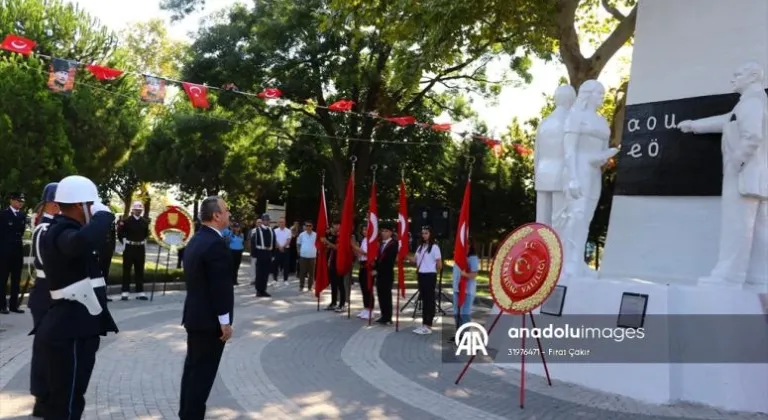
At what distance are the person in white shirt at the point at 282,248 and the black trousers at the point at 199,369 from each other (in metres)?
12.9

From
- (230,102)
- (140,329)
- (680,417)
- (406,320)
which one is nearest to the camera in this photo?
(680,417)

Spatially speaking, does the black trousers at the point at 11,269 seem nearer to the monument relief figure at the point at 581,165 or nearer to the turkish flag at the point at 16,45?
the turkish flag at the point at 16,45

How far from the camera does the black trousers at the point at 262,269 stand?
16.0m

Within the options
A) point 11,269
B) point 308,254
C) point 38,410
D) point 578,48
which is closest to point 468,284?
point 578,48

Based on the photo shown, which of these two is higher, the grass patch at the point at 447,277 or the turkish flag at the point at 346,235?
the turkish flag at the point at 346,235

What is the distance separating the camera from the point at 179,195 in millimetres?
39781

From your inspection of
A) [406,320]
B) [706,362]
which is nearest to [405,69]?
[406,320]

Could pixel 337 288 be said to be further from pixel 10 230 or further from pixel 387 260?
pixel 10 230

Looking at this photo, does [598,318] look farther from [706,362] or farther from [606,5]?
[606,5]

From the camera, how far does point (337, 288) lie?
1448cm

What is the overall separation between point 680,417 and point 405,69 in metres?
10.8

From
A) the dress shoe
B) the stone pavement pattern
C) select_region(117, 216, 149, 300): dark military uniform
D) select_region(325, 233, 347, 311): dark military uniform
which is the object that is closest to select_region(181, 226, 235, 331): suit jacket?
the stone pavement pattern

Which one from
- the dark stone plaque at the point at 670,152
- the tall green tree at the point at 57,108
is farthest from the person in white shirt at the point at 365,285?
the tall green tree at the point at 57,108

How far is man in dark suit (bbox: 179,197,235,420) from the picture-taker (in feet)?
17.2
